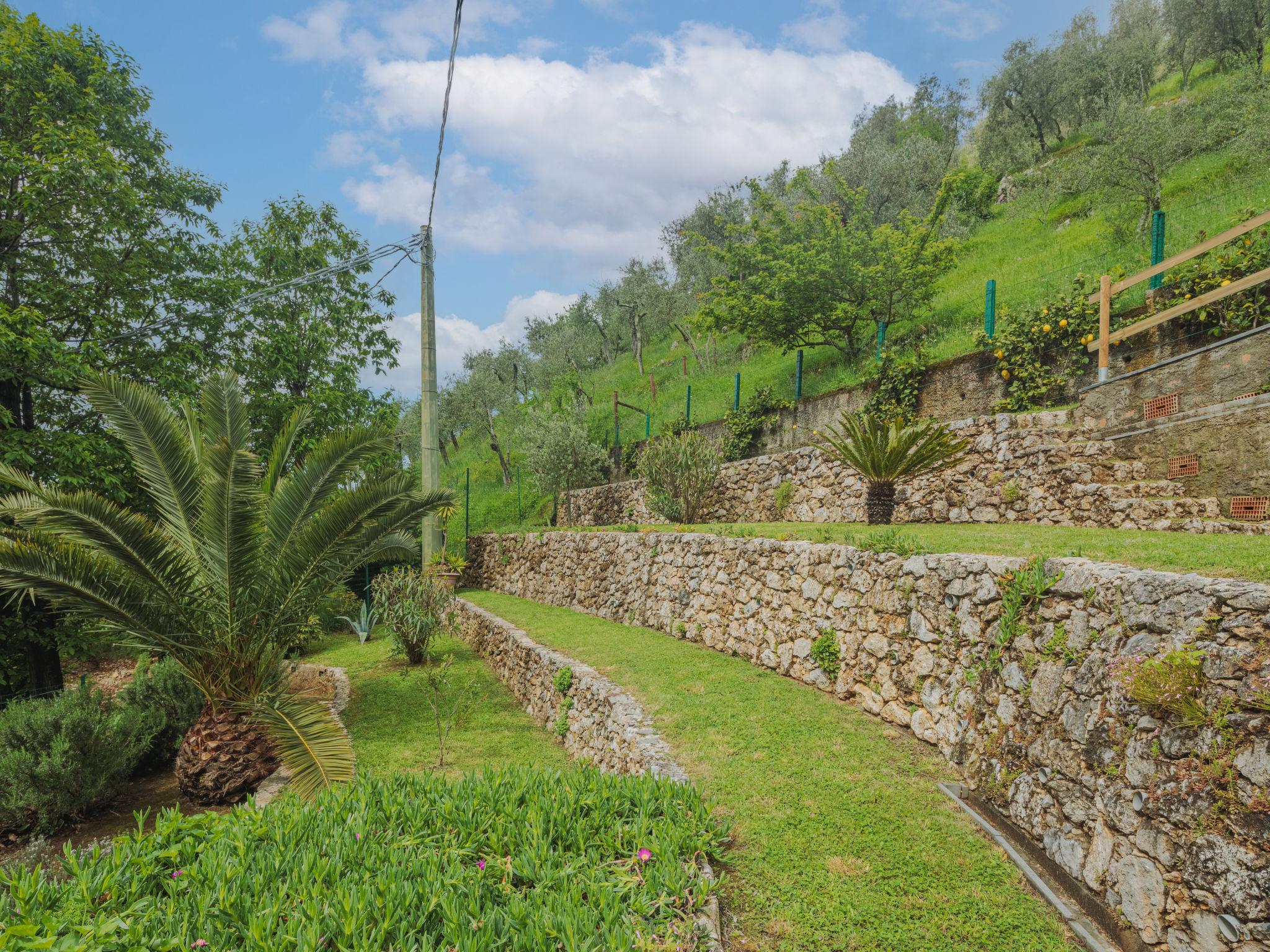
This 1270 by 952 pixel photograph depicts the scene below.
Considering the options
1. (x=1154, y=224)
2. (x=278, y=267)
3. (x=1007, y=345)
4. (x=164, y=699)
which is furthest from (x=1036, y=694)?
(x=278, y=267)

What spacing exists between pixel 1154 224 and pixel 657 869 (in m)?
10.2

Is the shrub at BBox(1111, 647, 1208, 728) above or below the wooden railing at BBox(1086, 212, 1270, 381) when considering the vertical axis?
below

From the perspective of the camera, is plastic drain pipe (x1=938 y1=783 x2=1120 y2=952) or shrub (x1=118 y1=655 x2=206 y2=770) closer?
plastic drain pipe (x1=938 y1=783 x2=1120 y2=952)

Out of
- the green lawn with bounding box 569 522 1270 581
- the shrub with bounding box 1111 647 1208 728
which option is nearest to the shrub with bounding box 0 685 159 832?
the green lawn with bounding box 569 522 1270 581

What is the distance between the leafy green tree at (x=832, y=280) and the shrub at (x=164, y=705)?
13125mm

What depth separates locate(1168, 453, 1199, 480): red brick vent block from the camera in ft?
19.2

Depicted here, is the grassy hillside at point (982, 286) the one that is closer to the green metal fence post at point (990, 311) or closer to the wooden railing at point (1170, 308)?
the green metal fence post at point (990, 311)

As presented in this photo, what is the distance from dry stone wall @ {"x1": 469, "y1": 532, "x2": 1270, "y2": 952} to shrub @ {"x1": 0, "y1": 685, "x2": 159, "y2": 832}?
7.15 m

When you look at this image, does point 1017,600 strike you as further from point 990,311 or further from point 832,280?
point 832,280

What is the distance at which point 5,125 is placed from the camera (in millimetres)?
10438

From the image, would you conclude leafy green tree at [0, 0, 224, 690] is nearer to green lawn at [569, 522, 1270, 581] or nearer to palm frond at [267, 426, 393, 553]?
palm frond at [267, 426, 393, 553]

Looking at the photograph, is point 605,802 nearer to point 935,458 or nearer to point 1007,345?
point 935,458

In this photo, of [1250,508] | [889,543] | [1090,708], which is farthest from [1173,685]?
[1250,508]

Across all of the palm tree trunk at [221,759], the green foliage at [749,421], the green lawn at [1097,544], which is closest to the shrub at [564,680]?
the green lawn at [1097,544]
